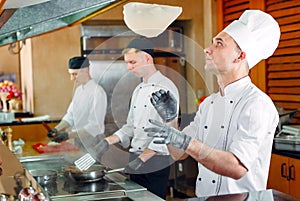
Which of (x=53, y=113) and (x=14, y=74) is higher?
(x=14, y=74)

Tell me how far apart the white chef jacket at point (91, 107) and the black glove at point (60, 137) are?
22 centimetres

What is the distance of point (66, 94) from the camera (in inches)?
206

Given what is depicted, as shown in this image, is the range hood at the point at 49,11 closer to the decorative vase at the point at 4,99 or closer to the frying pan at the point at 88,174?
the frying pan at the point at 88,174

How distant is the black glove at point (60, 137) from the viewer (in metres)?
3.12

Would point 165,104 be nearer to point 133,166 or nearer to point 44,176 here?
point 133,166

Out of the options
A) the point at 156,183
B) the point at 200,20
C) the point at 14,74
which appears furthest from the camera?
the point at 14,74

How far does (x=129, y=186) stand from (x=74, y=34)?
3609mm

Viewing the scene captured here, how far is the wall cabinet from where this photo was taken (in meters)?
3.02

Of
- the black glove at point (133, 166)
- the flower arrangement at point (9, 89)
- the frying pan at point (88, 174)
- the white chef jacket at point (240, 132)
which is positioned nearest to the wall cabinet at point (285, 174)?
the white chef jacket at point (240, 132)

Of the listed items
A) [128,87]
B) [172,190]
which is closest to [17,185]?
[128,87]

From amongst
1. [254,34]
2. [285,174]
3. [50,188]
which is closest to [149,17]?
[254,34]

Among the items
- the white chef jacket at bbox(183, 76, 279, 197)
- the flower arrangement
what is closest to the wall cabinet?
the white chef jacket at bbox(183, 76, 279, 197)

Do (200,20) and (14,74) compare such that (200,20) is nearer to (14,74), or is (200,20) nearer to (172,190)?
(172,190)

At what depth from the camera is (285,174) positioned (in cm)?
314
